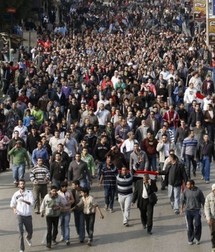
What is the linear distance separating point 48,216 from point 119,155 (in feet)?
11.7

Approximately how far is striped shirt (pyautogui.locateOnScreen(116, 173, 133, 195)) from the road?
0.69 metres

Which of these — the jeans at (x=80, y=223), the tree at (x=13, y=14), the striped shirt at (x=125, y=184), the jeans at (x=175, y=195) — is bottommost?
the jeans at (x=80, y=223)

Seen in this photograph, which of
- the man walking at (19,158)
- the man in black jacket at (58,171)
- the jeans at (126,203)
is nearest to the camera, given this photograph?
the jeans at (126,203)

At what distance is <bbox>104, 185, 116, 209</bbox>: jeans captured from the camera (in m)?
22.8

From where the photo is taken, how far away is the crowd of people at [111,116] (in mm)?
23000

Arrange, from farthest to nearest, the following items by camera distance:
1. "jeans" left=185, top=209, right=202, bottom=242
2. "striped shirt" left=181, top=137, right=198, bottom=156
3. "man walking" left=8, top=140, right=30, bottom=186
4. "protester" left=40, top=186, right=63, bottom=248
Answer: "striped shirt" left=181, top=137, right=198, bottom=156 → "man walking" left=8, top=140, right=30, bottom=186 → "protester" left=40, top=186, right=63, bottom=248 → "jeans" left=185, top=209, right=202, bottom=242

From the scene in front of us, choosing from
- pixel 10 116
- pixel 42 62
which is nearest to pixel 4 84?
pixel 42 62

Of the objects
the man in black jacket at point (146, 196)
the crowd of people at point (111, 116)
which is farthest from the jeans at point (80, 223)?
the man in black jacket at point (146, 196)

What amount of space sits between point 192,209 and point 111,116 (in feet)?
28.4

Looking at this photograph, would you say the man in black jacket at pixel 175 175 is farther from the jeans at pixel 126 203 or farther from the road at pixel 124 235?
the jeans at pixel 126 203

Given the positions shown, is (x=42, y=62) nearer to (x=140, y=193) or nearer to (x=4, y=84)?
(x=4, y=84)

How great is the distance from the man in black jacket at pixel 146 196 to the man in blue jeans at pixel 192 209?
883 millimetres

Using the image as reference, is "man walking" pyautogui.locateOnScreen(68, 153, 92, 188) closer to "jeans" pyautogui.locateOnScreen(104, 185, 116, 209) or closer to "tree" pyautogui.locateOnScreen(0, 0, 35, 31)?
"jeans" pyautogui.locateOnScreen(104, 185, 116, 209)

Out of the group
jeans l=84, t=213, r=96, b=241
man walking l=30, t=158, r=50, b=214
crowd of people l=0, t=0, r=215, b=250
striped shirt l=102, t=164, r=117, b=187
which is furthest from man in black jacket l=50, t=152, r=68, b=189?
jeans l=84, t=213, r=96, b=241
